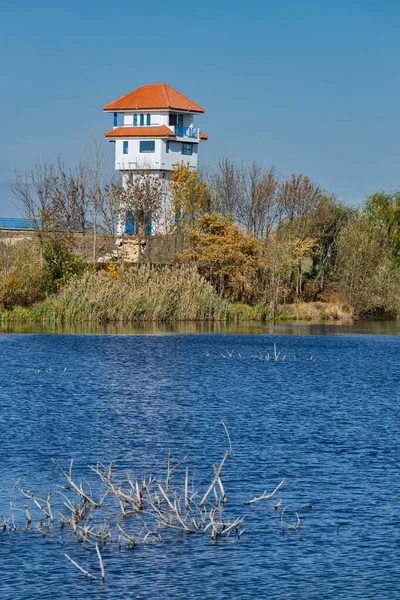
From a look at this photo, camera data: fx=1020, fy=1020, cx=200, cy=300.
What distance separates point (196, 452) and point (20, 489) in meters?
5.25

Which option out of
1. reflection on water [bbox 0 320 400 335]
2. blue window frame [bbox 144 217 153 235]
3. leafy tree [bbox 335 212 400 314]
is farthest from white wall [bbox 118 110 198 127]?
reflection on water [bbox 0 320 400 335]

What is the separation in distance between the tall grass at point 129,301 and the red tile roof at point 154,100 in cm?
5483

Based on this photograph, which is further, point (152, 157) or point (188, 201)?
point (152, 157)

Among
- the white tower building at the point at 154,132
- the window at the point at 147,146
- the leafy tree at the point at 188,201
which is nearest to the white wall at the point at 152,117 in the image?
the white tower building at the point at 154,132

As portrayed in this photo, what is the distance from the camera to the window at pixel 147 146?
111 m

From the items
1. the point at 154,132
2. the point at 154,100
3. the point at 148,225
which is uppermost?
the point at 154,100

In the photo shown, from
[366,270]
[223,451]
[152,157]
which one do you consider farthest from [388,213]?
[223,451]

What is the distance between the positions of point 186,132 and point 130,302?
58.9 metres

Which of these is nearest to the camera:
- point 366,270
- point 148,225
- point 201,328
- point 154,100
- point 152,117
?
point 201,328

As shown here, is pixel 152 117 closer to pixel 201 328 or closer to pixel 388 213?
pixel 388 213

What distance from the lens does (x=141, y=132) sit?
111312mm

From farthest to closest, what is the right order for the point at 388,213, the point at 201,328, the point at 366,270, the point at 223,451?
the point at 388,213, the point at 366,270, the point at 201,328, the point at 223,451

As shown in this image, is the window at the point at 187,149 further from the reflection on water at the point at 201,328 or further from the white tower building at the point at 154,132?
the reflection on water at the point at 201,328

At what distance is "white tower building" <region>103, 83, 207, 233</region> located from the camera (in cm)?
11069
